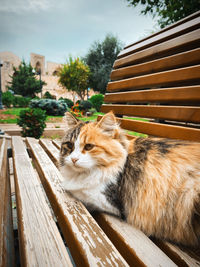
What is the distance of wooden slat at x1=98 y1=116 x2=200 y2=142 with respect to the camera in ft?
3.67

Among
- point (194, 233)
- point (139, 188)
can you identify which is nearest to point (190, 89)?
point (139, 188)

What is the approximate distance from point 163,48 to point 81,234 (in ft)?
5.33

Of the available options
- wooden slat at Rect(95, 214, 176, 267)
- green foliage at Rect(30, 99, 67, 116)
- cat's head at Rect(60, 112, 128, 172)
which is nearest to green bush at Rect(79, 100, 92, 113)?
green foliage at Rect(30, 99, 67, 116)

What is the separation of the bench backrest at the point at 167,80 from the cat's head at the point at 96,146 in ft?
1.63

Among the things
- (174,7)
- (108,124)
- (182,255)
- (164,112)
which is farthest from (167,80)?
(174,7)

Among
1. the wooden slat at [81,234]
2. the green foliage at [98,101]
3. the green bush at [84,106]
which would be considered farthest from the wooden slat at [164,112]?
the green foliage at [98,101]

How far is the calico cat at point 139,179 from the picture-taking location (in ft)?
2.47

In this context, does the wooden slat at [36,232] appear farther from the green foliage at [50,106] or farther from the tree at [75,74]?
the tree at [75,74]

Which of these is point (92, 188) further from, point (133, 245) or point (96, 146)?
point (133, 245)

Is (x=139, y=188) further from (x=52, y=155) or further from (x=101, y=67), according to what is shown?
(x=101, y=67)

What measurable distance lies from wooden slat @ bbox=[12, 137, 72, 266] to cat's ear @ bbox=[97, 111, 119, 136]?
0.57 m

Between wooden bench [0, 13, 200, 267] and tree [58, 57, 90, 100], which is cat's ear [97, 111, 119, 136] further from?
tree [58, 57, 90, 100]

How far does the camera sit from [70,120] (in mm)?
1240

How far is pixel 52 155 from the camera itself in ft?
5.66
